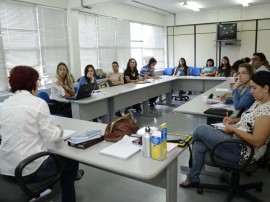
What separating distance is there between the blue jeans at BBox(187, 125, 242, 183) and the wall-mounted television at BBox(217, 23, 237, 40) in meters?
7.25

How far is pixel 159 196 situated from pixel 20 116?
1514 millimetres

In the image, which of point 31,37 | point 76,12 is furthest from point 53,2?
point 31,37

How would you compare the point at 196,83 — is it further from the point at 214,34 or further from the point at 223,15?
the point at 223,15

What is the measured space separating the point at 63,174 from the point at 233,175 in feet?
5.00

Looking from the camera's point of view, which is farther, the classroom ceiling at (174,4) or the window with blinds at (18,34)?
the classroom ceiling at (174,4)

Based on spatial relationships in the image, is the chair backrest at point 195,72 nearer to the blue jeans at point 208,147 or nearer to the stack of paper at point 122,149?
the blue jeans at point 208,147

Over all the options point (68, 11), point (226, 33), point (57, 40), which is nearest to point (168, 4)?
point (226, 33)

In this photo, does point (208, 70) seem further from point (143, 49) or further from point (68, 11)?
point (68, 11)

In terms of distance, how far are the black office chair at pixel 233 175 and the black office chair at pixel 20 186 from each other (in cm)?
130

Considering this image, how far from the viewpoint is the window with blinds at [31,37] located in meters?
4.62

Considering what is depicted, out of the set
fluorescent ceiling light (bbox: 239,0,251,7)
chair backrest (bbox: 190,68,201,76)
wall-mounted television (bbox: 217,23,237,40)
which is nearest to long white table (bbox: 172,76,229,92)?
chair backrest (bbox: 190,68,201,76)

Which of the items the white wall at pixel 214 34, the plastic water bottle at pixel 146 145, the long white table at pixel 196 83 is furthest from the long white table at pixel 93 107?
the white wall at pixel 214 34

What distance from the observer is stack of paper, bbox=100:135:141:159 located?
1587 mm

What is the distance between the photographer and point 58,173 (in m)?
1.80
